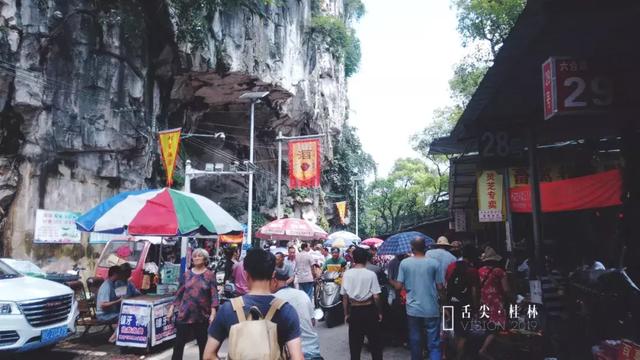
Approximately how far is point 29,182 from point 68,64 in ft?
14.4

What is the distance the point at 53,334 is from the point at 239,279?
3174 mm

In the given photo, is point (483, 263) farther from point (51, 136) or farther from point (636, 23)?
point (51, 136)

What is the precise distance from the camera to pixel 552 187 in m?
8.95

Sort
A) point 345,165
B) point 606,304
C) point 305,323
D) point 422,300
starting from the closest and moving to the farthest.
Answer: point 305,323, point 422,300, point 606,304, point 345,165

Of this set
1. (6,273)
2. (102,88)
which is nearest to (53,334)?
(6,273)

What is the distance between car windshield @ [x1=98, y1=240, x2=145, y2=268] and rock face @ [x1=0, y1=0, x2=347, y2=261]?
3597 mm

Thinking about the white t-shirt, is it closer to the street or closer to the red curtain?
the street

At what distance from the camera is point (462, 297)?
584 cm

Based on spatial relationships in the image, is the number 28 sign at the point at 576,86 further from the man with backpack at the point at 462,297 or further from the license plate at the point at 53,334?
the license plate at the point at 53,334

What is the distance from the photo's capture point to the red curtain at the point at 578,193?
7465 mm

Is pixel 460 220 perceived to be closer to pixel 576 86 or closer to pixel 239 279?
pixel 239 279

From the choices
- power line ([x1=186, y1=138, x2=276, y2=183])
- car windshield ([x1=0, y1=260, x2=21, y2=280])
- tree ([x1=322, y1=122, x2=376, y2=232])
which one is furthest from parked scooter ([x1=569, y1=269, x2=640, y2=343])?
tree ([x1=322, y1=122, x2=376, y2=232])

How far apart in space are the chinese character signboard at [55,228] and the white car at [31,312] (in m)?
6.94

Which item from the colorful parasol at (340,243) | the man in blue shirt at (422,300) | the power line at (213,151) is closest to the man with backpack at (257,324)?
the man in blue shirt at (422,300)
